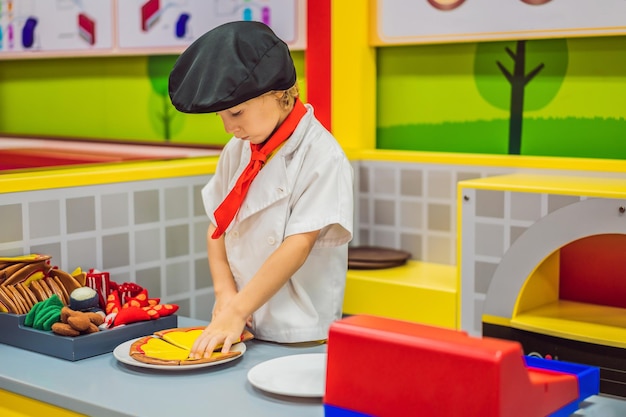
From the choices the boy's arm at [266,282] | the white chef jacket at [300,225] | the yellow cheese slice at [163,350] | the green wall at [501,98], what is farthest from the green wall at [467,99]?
the yellow cheese slice at [163,350]

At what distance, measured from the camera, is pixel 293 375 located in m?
1.39

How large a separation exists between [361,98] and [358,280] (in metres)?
0.67

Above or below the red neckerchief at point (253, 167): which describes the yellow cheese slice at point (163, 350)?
below

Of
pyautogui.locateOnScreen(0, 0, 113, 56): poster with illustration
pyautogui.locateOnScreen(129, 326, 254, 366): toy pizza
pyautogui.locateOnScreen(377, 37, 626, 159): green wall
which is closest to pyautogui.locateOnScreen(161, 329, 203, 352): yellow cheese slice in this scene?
pyautogui.locateOnScreen(129, 326, 254, 366): toy pizza

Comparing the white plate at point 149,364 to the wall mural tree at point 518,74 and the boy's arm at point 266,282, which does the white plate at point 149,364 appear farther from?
the wall mural tree at point 518,74

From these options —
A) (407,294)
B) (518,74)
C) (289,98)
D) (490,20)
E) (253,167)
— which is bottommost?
(407,294)

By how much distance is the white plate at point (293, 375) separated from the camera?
132 cm

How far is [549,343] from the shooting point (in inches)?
84.0

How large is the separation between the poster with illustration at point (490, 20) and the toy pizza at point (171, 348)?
151 cm

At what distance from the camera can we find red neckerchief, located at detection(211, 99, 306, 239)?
172 centimetres

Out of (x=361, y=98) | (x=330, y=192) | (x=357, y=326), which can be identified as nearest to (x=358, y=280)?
(x=361, y=98)

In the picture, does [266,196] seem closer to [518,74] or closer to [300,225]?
[300,225]

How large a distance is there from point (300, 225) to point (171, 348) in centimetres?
33

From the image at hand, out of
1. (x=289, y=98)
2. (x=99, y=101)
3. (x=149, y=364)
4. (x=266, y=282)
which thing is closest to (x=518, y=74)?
(x=289, y=98)
